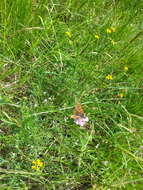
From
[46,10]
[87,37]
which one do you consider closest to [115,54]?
[87,37]

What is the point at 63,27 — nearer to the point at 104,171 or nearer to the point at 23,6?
the point at 23,6

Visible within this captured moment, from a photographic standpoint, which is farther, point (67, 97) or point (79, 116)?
point (67, 97)

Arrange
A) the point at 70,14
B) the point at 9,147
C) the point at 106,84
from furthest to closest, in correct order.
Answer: the point at 70,14 < the point at 106,84 < the point at 9,147
